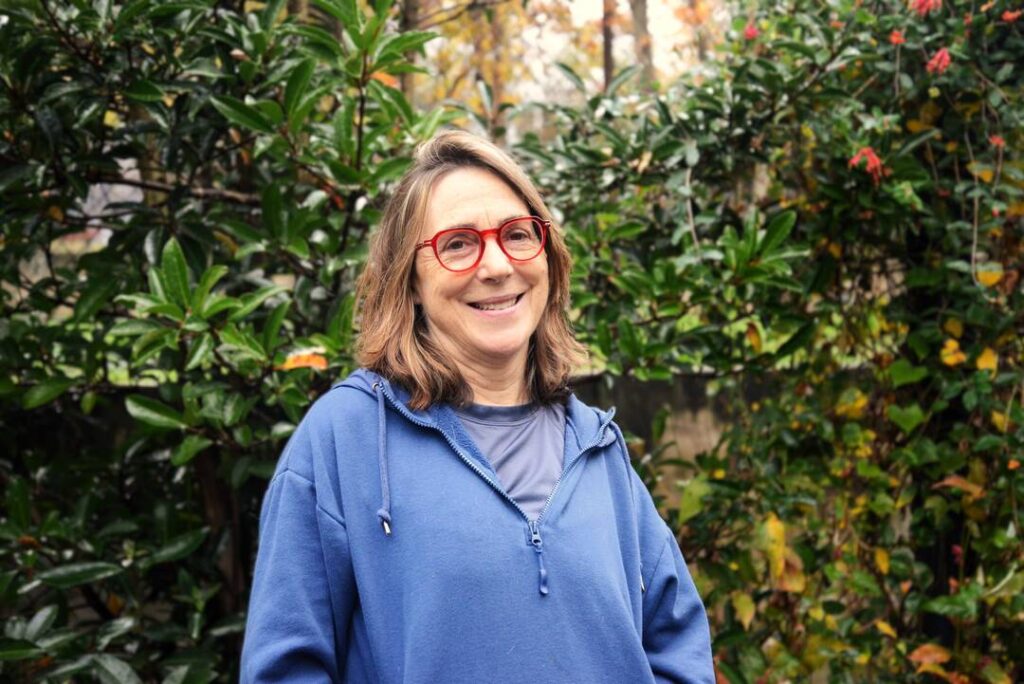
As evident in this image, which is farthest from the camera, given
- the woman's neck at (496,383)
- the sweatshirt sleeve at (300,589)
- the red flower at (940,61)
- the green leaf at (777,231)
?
the red flower at (940,61)

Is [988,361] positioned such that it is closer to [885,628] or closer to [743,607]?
[885,628]

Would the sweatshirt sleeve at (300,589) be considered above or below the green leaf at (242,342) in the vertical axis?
below

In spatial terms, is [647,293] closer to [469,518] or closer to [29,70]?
[469,518]

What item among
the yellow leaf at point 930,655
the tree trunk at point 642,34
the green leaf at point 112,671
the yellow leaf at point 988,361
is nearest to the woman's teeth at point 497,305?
the green leaf at point 112,671

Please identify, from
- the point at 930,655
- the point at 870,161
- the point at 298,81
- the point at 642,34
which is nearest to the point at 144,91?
the point at 298,81

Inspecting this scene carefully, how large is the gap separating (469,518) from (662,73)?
783 centimetres

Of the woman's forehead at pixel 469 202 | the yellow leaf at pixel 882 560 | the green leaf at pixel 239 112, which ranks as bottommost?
the yellow leaf at pixel 882 560

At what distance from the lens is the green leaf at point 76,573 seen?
2.34 meters

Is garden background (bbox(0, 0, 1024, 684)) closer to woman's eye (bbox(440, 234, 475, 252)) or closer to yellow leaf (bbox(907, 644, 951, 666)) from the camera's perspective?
yellow leaf (bbox(907, 644, 951, 666))

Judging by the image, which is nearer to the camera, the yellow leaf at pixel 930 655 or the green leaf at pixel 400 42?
the green leaf at pixel 400 42

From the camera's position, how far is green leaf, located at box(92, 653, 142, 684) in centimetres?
234

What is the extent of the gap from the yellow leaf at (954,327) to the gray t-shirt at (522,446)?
1.78 m

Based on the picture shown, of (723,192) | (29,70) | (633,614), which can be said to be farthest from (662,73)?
(633,614)

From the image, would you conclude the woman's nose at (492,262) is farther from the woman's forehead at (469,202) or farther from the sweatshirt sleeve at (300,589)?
the sweatshirt sleeve at (300,589)
